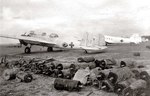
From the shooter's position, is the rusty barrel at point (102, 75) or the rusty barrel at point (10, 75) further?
the rusty barrel at point (10, 75)

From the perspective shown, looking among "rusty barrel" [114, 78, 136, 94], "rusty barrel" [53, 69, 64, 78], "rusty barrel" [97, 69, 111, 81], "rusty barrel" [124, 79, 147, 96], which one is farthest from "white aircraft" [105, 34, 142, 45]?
"rusty barrel" [124, 79, 147, 96]

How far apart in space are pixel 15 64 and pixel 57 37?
481 inches

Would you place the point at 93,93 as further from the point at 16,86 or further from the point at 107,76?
the point at 16,86

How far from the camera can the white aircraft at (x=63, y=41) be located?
21.1m

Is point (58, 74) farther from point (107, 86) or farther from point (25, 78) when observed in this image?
point (107, 86)

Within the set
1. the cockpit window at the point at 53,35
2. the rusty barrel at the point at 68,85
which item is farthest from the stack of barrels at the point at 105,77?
the cockpit window at the point at 53,35

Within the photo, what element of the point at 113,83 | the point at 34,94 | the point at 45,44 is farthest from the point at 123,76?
the point at 45,44

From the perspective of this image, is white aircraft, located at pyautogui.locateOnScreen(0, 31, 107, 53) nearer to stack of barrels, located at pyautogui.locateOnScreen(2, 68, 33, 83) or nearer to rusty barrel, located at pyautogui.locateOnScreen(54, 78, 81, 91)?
stack of barrels, located at pyautogui.locateOnScreen(2, 68, 33, 83)

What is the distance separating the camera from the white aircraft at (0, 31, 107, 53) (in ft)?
69.3

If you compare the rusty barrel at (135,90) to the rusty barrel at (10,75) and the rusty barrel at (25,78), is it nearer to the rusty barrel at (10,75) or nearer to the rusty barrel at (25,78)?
the rusty barrel at (25,78)

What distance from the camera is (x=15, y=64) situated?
1320 centimetres

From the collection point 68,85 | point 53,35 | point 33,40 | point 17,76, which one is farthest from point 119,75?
point 53,35

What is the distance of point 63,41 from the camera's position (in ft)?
77.8

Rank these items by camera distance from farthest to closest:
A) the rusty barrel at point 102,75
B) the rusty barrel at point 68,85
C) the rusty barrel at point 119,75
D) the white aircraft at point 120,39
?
the white aircraft at point 120,39 → the rusty barrel at point 102,75 → the rusty barrel at point 119,75 → the rusty barrel at point 68,85
